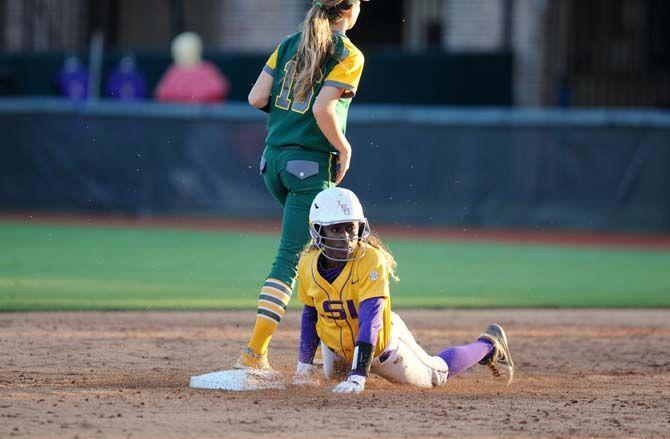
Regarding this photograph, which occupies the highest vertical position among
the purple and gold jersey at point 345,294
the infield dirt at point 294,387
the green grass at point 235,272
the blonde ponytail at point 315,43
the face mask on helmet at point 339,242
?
the blonde ponytail at point 315,43

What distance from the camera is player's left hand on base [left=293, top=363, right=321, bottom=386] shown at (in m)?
6.19

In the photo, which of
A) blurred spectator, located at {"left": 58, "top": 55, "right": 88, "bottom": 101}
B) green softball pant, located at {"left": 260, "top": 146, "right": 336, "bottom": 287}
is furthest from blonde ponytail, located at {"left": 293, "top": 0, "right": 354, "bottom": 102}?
blurred spectator, located at {"left": 58, "top": 55, "right": 88, "bottom": 101}

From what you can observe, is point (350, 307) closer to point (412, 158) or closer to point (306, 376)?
point (306, 376)

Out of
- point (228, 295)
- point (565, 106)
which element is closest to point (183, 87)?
point (565, 106)

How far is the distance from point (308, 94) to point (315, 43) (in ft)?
0.90

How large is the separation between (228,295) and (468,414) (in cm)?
515

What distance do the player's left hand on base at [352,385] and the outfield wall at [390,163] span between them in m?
10.2

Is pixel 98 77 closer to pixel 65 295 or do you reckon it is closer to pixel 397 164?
pixel 397 164

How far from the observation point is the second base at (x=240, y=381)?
612 centimetres

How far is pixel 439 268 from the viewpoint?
12.5 metres

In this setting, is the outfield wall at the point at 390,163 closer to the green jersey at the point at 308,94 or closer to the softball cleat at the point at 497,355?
the softball cleat at the point at 497,355

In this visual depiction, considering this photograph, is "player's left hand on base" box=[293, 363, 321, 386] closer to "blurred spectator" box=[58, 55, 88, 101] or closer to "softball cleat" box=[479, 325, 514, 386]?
"softball cleat" box=[479, 325, 514, 386]

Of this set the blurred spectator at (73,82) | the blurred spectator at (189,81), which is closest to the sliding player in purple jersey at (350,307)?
the blurred spectator at (189,81)

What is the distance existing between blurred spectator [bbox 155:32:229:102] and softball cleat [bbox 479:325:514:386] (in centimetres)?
1185
